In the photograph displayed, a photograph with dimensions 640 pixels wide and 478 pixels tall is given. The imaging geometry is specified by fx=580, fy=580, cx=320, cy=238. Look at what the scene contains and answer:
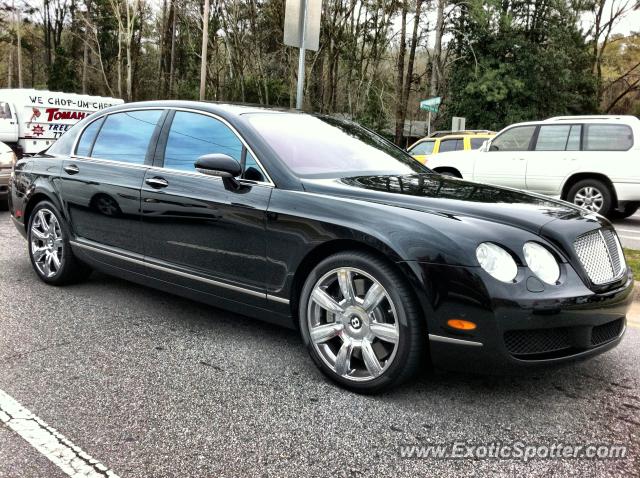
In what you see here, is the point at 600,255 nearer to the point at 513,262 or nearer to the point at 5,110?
the point at 513,262

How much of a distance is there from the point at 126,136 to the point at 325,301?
2.31m

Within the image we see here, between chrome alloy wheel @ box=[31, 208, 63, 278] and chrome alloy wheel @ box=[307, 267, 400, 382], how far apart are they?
279 cm

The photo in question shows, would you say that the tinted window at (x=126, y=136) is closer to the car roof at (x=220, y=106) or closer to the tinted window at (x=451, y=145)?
the car roof at (x=220, y=106)

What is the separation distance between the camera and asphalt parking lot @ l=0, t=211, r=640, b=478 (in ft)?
7.75

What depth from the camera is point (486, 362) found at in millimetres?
2691

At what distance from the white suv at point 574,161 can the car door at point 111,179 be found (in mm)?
8371

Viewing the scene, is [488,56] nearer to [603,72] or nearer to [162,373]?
[603,72]

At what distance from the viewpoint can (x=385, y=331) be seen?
9.42ft

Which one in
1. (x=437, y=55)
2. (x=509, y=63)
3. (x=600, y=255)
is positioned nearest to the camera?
(x=600, y=255)

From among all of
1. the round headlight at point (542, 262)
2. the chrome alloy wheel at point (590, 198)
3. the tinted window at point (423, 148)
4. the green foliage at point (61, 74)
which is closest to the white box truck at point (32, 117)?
the tinted window at point (423, 148)

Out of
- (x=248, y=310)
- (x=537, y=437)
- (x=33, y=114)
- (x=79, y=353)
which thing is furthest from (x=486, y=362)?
(x=33, y=114)

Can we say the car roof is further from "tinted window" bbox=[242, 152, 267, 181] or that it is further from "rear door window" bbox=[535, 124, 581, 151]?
"rear door window" bbox=[535, 124, 581, 151]

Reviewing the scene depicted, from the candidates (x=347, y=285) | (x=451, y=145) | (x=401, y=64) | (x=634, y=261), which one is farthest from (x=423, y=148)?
(x=401, y=64)

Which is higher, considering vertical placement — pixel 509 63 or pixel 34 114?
pixel 509 63
